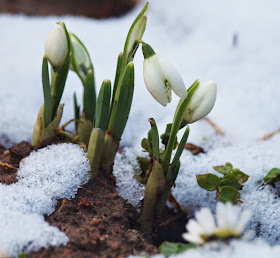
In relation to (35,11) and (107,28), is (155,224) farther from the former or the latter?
(35,11)

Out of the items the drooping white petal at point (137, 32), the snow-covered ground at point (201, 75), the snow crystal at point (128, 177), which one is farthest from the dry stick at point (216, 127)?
the drooping white petal at point (137, 32)

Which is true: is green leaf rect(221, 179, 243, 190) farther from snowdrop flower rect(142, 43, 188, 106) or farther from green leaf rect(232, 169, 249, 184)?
snowdrop flower rect(142, 43, 188, 106)

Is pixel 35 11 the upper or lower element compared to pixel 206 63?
upper

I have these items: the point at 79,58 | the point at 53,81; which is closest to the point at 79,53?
the point at 79,58

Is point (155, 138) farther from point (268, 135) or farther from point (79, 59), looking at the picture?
point (268, 135)

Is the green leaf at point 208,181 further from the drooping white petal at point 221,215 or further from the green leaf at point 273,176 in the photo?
the drooping white petal at point 221,215

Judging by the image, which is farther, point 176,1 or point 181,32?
point 176,1

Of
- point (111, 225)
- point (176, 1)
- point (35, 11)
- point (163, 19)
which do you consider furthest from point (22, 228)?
point (35, 11)

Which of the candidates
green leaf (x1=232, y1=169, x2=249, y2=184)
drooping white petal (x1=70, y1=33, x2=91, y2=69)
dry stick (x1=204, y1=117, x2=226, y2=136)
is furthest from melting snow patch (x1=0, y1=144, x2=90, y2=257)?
dry stick (x1=204, y1=117, x2=226, y2=136)
